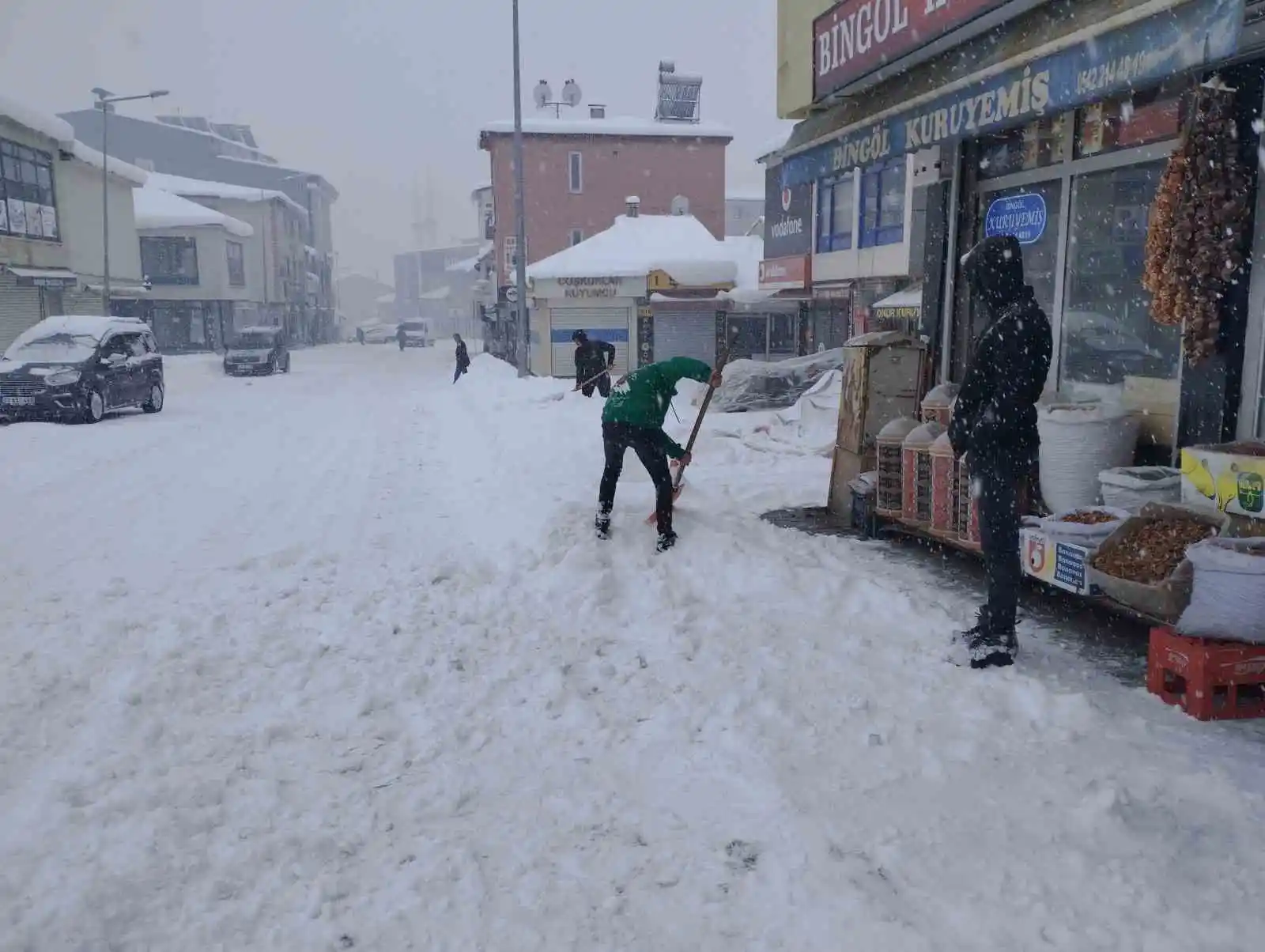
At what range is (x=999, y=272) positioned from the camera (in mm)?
4734

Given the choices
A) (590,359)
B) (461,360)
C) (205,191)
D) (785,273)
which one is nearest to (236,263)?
(205,191)

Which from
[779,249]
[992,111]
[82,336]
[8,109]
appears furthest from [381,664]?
[8,109]

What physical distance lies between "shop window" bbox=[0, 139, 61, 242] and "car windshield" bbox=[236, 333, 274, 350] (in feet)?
22.1

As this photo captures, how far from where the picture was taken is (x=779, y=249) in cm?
2812

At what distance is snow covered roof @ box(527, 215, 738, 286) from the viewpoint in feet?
91.2

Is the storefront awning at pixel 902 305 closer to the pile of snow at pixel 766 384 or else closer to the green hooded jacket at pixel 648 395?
the pile of snow at pixel 766 384

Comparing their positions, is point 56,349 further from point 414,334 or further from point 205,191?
point 205,191

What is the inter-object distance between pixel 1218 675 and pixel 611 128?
130ft

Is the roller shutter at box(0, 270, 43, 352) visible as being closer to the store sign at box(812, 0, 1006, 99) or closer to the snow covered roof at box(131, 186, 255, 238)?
the snow covered roof at box(131, 186, 255, 238)

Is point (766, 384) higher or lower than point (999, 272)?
lower

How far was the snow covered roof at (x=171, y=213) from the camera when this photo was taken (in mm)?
49531

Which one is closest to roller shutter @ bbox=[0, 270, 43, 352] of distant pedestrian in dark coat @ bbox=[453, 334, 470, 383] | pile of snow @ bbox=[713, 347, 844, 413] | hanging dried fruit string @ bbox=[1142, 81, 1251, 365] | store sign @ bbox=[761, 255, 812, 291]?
distant pedestrian in dark coat @ bbox=[453, 334, 470, 383]

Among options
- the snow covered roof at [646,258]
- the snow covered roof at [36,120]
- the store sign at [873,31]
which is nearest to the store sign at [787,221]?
the snow covered roof at [646,258]

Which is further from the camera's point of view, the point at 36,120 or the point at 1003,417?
the point at 36,120
